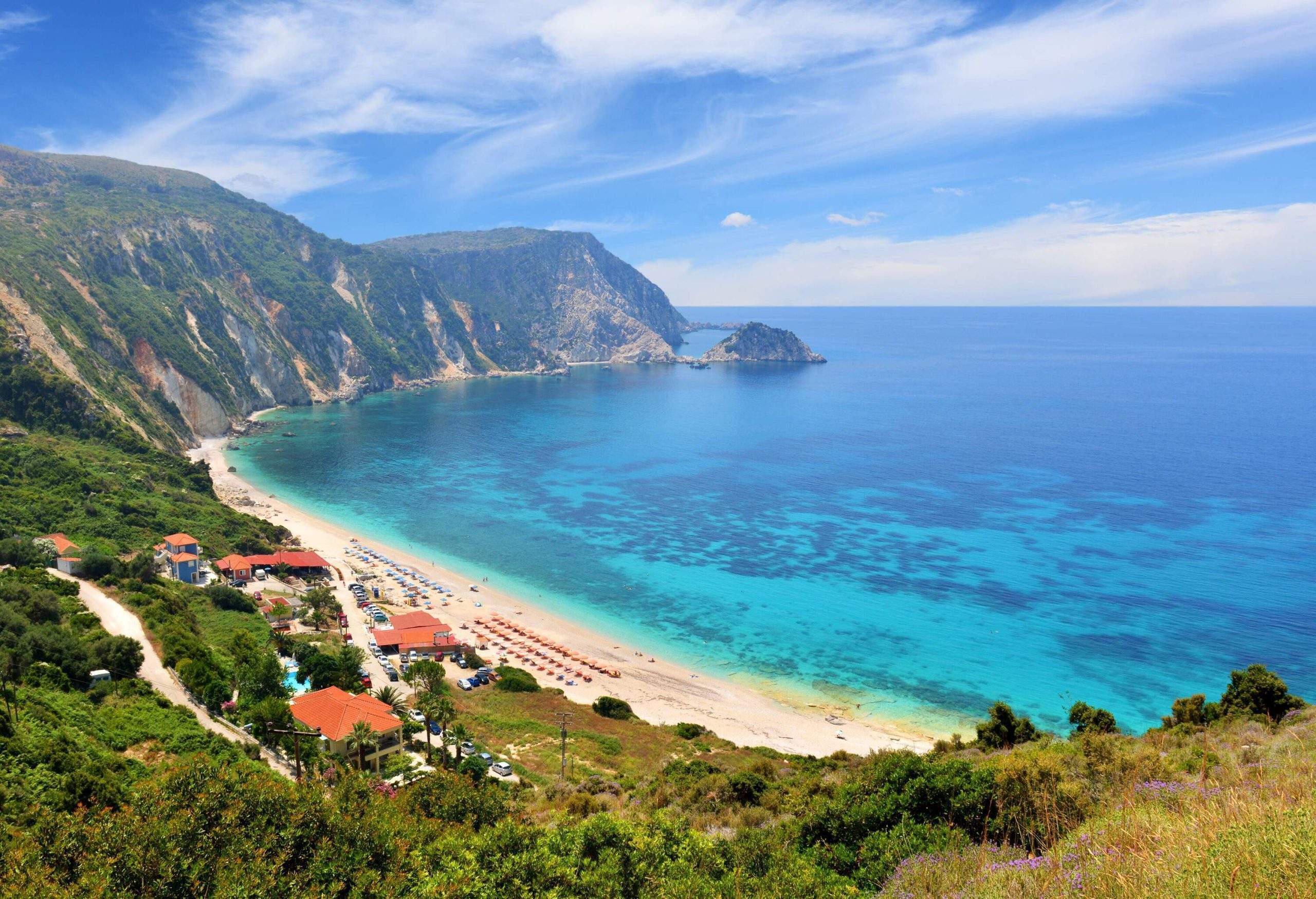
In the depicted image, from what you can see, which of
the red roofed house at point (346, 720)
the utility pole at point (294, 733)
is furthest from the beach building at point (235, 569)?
the utility pole at point (294, 733)

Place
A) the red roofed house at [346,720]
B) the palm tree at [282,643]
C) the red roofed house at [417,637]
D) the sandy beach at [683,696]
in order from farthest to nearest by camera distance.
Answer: the red roofed house at [417,637] → the palm tree at [282,643] → the sandy beach at [683,696] → the red roofed house at [346,720]

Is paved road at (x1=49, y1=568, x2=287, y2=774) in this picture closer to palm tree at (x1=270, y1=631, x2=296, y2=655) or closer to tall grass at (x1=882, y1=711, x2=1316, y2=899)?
palm tree at (x1=270, y1=631, x2=296, y2=655)

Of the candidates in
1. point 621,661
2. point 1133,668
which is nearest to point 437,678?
point 621,661

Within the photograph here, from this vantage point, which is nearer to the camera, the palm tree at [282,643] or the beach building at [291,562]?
the palm tree at [282,643]

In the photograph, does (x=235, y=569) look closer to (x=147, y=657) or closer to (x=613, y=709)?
(x=147, y=657)

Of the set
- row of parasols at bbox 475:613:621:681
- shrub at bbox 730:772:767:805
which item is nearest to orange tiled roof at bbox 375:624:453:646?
row of parasols at bbox 475:613:621:681

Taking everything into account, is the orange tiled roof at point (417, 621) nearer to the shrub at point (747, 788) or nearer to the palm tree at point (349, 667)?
the palm tree at point (349, 667)

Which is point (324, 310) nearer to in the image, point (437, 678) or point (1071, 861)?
point (437, 678)
